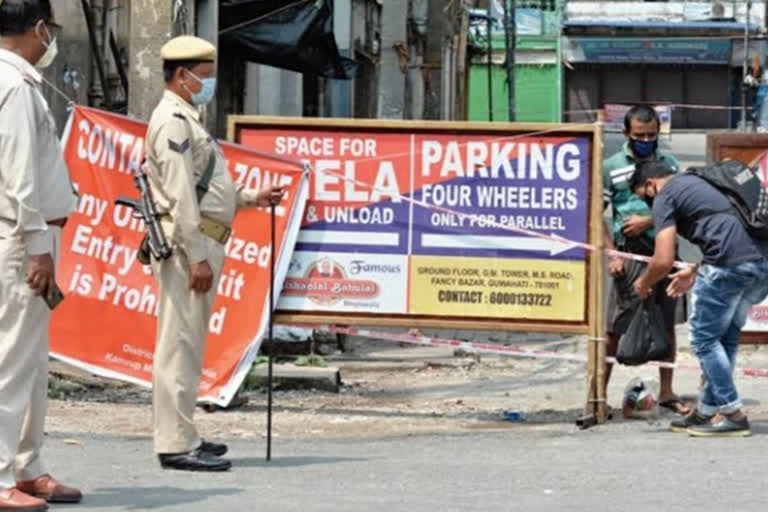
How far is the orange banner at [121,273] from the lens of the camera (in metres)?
11.3

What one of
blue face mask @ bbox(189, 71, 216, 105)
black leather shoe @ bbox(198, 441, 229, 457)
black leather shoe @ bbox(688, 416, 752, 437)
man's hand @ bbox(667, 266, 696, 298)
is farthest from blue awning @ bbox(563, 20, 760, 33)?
black leather shoe @ bbox(198, 441, 229, 457)

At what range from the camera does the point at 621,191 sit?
11367 millimetres

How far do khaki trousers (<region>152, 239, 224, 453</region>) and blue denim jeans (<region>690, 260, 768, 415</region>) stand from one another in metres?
2.85

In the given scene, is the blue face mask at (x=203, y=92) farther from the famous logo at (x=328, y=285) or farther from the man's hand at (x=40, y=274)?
the famous logo at (x=328, y=285)

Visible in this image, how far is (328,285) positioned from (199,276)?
2.56m

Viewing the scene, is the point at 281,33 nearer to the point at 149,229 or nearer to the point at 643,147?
the point at 643,147

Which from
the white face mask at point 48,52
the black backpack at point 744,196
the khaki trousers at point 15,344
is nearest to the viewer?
the khaki trousers at point 15,344

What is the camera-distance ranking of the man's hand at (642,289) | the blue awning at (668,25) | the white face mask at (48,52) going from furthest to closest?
1. the blue awning at (668,25)
2. the man's hand at (642,289)
3. the white face mask at (48,52)

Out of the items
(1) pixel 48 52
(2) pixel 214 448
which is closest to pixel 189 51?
(1) pixel 48 52

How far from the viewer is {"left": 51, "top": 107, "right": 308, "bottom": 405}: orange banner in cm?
1128

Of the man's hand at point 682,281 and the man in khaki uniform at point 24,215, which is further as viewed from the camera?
the man's hand at point 682,281

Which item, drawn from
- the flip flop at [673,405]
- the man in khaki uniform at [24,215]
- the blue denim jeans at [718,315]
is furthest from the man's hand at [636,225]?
the man in khaki uniform at [24,215]

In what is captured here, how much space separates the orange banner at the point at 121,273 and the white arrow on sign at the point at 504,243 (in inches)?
34.9

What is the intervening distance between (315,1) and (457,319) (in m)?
9.42
